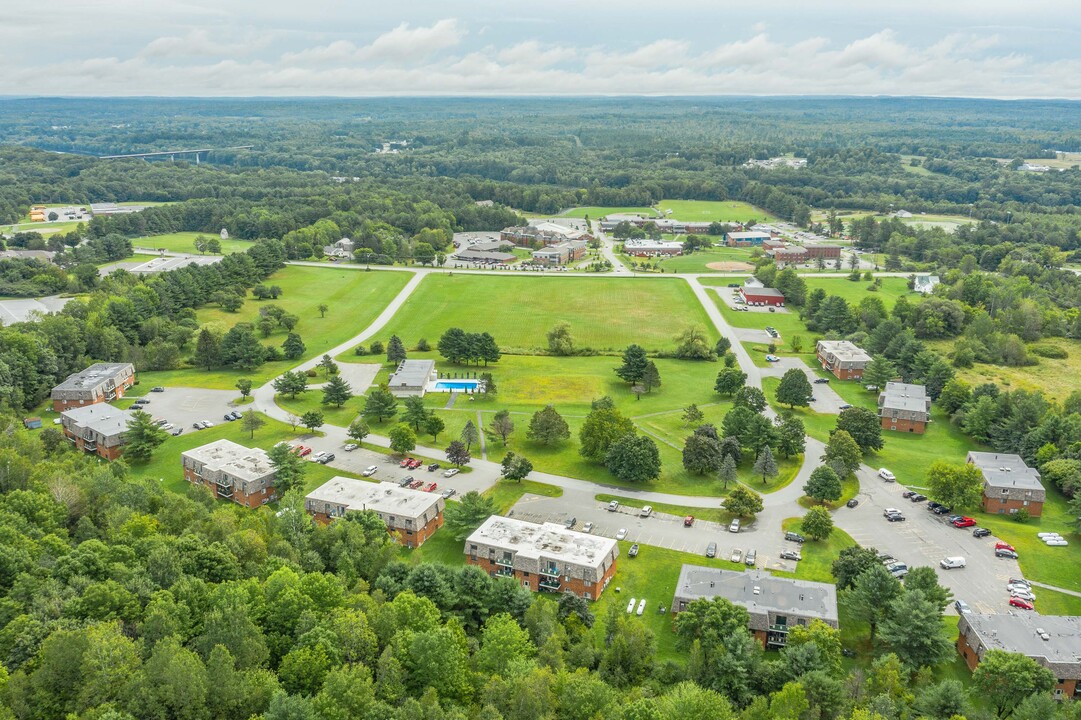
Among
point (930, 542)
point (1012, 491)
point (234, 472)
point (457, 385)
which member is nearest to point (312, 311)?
point (457, 385)

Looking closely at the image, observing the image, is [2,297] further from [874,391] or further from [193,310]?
[874,391]

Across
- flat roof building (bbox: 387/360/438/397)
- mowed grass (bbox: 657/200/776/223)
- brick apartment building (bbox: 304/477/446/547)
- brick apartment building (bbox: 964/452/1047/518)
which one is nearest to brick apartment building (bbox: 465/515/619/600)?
brick apartment building (bbox: 304/477/446/547)

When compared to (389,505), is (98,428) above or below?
above

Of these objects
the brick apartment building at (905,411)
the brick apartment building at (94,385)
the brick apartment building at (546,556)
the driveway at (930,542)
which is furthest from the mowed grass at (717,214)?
the brick apartment building at (546,556)

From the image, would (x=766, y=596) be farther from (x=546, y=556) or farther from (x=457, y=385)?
(x=457, y=385)

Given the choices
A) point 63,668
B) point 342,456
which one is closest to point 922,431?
point 342,456

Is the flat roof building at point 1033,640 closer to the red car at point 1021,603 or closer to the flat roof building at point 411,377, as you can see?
the red car at point 1021,603
